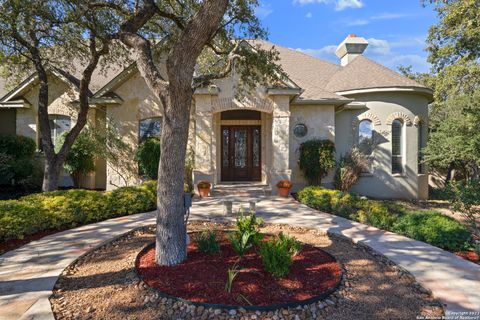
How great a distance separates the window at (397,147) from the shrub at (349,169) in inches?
85.3

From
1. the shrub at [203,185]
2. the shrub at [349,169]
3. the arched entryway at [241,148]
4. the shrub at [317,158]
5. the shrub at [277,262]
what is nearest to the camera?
the shrub at [277,262]

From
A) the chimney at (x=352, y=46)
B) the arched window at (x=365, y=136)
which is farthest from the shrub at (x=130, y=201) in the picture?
the chimney at (x=352, y=46)

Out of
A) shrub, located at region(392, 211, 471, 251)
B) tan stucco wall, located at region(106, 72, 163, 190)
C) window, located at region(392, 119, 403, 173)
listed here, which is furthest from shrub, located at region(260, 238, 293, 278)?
window, located at region(392, 119, 403, 173)

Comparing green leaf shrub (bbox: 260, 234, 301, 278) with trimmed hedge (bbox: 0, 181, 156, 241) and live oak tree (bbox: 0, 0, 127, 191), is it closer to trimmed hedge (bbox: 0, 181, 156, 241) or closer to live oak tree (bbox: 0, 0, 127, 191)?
trimmed hedge (bbox: 0, 181, 156, 241)

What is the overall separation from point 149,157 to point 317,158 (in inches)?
280

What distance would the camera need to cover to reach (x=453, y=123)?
1211 cm

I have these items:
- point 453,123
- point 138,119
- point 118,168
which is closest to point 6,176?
point 118,168

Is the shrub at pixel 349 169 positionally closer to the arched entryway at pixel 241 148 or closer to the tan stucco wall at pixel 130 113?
Result: the arched entryway at pixel 241 148

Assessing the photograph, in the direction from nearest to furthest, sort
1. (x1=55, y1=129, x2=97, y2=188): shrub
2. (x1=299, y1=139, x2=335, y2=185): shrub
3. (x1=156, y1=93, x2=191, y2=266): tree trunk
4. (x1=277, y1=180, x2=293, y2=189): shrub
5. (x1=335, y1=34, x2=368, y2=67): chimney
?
(x1=156, y1=93, x2=191, y2=266): tree trunk
(x1=277, y1=180, x2=293, y2=189): shrub
(x1=55, y1=129, x2=97, y2=188): shrub
(x1=299, y1=139, x2=335, y2=185): shrub
(x1=335, y1=34, x2=368, y2=67): chimney

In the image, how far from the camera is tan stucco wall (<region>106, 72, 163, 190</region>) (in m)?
12.1

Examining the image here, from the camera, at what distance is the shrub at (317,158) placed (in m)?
11.7

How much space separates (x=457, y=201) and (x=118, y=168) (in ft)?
39.0

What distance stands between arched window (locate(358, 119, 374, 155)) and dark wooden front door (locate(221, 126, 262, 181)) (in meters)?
5.01

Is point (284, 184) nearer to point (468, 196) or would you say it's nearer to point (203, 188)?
point (203, 188)
